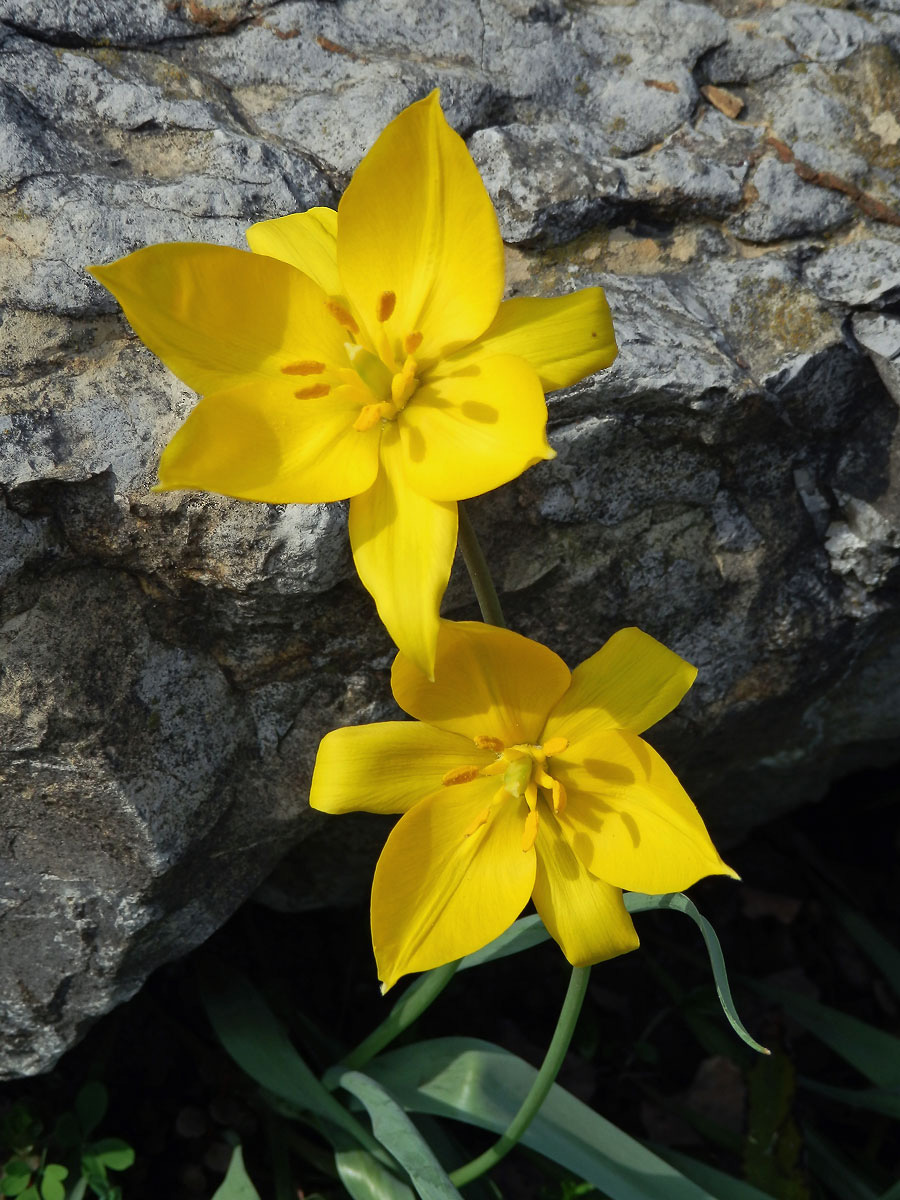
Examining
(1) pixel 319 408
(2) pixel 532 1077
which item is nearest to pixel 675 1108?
(2) pixel 532 1077

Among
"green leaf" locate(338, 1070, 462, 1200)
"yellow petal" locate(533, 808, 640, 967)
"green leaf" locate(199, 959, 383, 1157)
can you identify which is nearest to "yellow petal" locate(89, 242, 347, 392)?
"yellow petal" locate(533, 808, 640, 967)

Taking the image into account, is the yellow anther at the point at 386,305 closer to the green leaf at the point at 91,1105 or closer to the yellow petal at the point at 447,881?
the yellow petal at the point at 447,881

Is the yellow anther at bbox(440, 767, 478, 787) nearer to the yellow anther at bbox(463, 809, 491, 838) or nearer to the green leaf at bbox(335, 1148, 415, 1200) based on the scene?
the yellow anther at bbox(463, 809, 491, 838)

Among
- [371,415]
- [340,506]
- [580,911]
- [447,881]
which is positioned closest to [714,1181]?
[580,911]

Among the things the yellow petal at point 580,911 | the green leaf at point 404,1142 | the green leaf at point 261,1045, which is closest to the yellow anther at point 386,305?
the yellow petal at point 580,911

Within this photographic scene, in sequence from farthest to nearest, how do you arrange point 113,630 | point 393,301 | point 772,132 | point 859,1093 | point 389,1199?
1. point 859,1093
2. point 772,132
3. point 389,1199
4. point 113,630
5. point 393,301

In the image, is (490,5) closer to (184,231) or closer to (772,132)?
(772,132)
